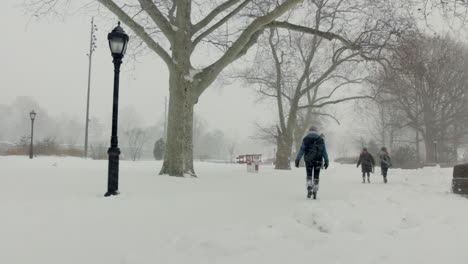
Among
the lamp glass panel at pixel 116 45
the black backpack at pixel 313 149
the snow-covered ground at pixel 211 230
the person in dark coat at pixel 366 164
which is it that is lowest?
the snow-covered ground at pixel 211 230

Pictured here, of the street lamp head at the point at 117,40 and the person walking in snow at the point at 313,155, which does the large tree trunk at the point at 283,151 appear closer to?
the person walking in snow at the point at 313,155

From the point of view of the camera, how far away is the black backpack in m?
7.83

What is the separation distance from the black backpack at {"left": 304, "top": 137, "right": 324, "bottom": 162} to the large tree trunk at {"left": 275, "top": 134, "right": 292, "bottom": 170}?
15151 millimetres

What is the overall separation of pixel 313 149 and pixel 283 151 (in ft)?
51.1

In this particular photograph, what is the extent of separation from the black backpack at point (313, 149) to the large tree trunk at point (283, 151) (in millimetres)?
15151

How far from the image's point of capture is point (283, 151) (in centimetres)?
2330

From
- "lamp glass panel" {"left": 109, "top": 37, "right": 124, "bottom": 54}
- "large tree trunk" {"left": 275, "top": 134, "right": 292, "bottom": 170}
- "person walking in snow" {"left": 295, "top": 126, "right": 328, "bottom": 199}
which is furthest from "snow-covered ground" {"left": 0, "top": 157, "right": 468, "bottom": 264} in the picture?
"large tree trunk" {"left": 275, "top": 134, "right": 292, "bottom": 170}

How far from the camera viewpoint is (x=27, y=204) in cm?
521

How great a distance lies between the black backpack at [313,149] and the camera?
25.7 feet

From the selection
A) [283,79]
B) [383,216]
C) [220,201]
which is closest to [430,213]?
[383,216]

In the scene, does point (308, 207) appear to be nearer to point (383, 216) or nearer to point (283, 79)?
point (383, 216)

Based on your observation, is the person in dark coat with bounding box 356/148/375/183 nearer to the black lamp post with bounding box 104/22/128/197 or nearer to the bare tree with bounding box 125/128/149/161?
the black lamp post with bounding box 104/22/128/197

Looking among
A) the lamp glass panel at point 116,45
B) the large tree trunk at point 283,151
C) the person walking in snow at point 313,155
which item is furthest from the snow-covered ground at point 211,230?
the large tree trunk at point 283,151

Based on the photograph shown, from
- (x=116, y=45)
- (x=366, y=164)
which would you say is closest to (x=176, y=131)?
(x=116, y=45)
